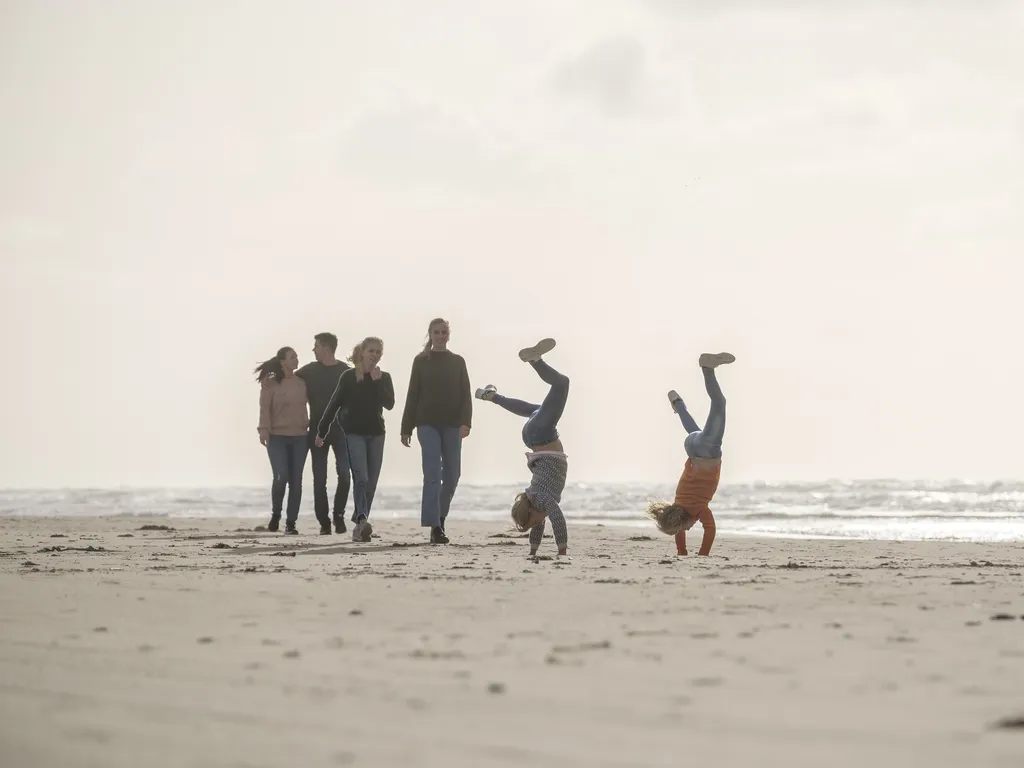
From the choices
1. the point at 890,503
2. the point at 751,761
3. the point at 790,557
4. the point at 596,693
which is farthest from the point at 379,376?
the point at 890,503

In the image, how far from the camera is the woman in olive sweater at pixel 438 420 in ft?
34.8

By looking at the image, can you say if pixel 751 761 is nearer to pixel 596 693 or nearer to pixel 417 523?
pixel 596 693

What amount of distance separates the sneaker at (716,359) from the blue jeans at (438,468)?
7.78 ft

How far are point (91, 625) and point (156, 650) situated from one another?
0.75 meters

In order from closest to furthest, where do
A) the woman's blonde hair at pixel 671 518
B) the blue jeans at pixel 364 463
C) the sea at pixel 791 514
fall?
1. the woman's blonde hair at pixel 671 518
2. the blue jeans at pixel 364 463
3. the sea at pixel 791 514

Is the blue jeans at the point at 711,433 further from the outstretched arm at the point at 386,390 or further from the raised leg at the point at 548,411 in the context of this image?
the outstretched arm at the point at 386,390

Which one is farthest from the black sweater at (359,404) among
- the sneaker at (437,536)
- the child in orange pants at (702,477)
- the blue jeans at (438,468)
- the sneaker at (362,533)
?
the child in orange pants at (702,477)

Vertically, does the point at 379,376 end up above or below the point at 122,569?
above

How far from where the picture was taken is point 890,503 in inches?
1130

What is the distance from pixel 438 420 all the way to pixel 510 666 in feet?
21.8

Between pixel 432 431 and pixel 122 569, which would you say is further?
pixel 432 431

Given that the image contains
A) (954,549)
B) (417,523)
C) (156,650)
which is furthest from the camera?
(417,523)

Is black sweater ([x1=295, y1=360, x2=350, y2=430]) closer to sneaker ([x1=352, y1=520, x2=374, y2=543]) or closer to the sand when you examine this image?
sneaker ([x1=352, y1=520, x2=374, y2=543])

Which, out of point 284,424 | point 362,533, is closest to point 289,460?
point 284,424
